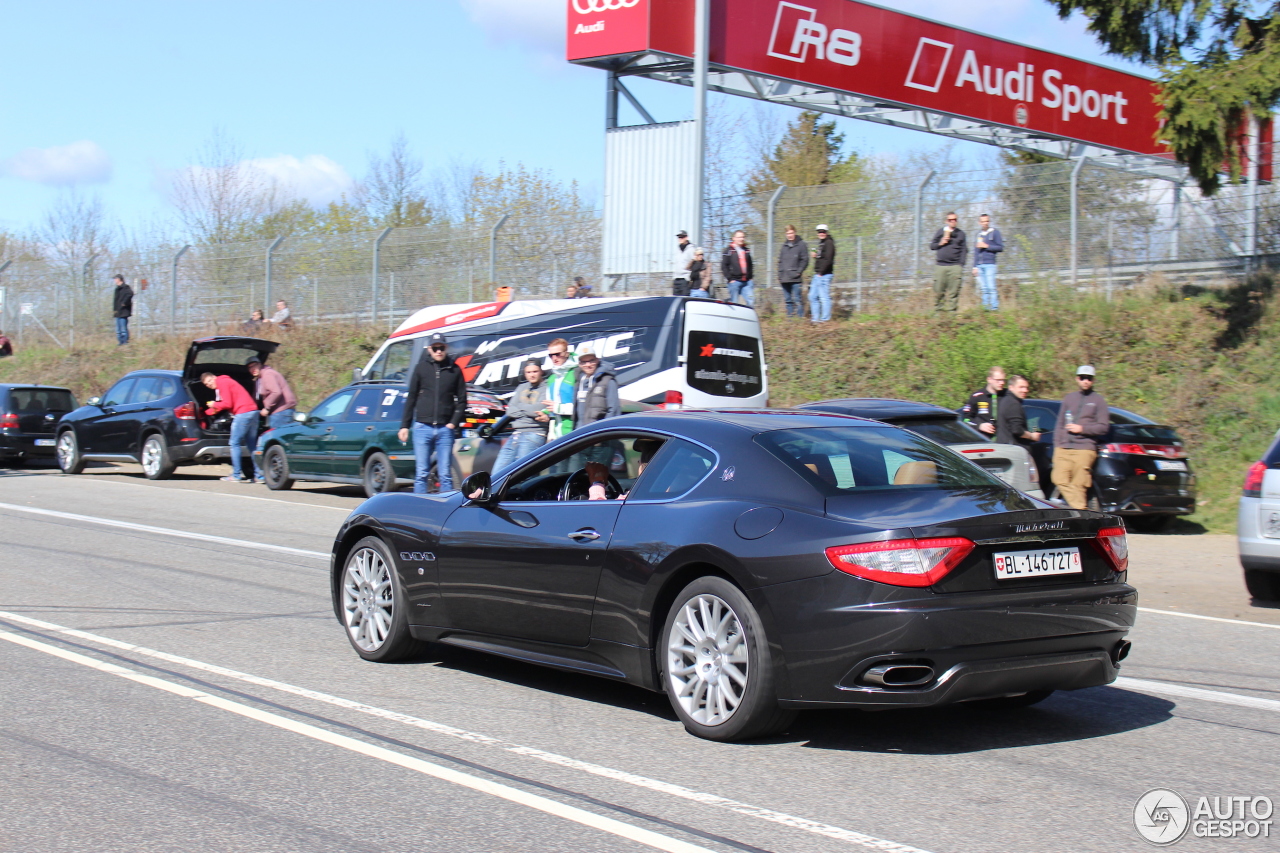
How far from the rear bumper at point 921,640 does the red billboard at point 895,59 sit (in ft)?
61.1

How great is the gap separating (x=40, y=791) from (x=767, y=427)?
323cm

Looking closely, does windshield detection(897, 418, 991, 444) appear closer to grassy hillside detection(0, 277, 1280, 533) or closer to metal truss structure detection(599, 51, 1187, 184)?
grassy hillside detection(0, 277, 1280, 533)

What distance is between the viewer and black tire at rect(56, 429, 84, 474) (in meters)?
21.8

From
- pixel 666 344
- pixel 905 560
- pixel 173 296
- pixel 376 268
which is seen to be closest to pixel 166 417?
pixel 666 344

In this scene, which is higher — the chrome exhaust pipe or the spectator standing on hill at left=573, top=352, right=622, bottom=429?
the spectator standing on hill at left=573, top=352, right=622, bottom=429

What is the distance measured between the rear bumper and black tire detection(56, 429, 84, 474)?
19.4m

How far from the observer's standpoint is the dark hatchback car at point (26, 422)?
22.4 m

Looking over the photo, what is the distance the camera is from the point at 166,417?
2027 centimetres

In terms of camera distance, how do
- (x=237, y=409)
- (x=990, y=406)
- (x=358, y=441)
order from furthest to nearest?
1. (x=237, y=409)
2. (x=358, y=441)
3. (x=990, y=406)

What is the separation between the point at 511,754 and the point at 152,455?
17108mm

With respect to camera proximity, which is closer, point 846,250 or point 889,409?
point 889,409

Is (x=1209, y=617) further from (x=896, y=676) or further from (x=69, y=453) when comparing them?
(x=69, y=453)

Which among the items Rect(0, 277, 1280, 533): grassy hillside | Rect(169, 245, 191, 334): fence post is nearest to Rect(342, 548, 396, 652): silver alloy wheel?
Rect(0, 277, 1280, 533): grassy hillside

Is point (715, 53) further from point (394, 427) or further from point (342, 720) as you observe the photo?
point (342, 720)
